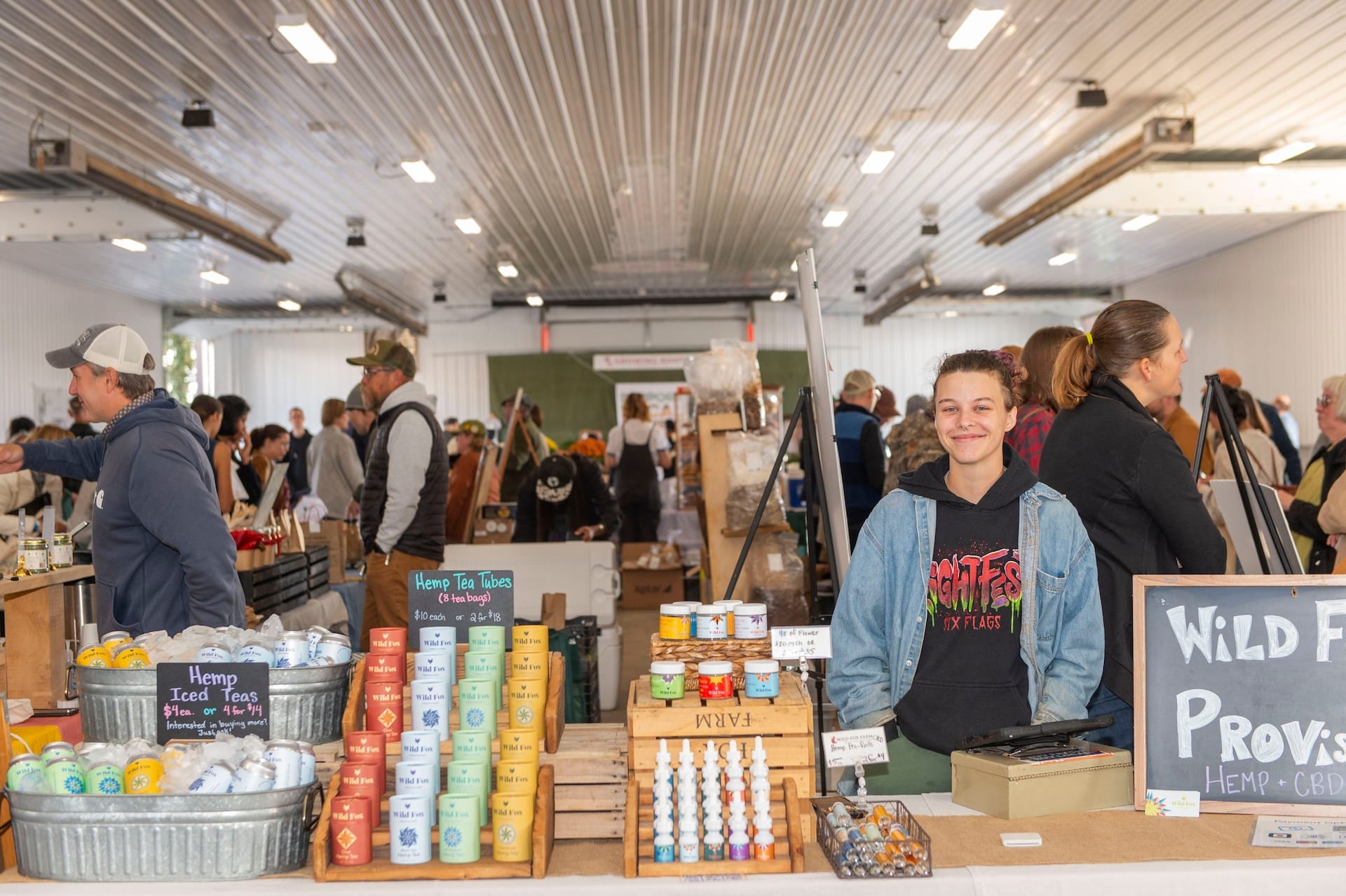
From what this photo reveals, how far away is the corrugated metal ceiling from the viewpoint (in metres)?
6.25

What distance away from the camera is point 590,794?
1.78 metres

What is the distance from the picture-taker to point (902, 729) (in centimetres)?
215

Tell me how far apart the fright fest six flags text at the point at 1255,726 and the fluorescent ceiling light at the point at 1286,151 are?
28.1 ft

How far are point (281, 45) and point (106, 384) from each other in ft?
13.9

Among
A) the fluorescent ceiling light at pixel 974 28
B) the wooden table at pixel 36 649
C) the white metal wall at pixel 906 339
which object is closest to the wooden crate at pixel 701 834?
the wooden table at pixel 36 649

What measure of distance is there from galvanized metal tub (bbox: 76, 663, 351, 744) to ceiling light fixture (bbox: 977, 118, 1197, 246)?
24.8 ft

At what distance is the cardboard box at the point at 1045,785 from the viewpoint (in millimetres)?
1786

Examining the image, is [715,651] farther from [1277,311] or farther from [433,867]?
[1277,311]

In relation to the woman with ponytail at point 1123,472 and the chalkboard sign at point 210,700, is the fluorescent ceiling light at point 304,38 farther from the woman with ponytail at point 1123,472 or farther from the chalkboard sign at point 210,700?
the chalkboard sign at point 210,700

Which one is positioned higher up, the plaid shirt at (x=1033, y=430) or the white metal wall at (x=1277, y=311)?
the white metal wall at (x=1277, y=311)

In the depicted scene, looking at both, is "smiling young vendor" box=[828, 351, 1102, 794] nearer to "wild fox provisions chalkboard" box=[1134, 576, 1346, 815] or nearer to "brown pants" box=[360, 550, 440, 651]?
"wild fox provisions chalkboard" box=[1134, 576, 1346, 815]

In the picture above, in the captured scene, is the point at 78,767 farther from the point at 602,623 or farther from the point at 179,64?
the point at 179,64

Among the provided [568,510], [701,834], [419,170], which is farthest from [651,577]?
[701,834]

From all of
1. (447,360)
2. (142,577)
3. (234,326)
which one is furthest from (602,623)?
(234,326)
